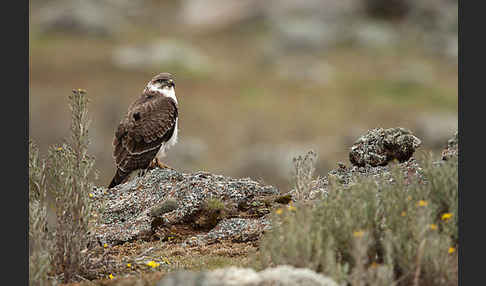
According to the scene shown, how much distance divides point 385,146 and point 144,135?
4352 mm

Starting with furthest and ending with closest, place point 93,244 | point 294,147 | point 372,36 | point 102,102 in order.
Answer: point 372,36 < point 102,102 < point 294,147 < point 93,244

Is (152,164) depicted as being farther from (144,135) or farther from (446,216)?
(446,216)

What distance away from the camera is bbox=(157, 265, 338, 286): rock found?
5410mm

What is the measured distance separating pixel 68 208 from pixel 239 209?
3185mm

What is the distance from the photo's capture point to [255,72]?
3659cm

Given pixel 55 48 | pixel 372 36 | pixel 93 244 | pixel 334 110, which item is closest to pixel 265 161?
pixel 334 110

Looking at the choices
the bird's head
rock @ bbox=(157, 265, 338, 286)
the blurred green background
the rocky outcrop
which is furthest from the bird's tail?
the blurred green background

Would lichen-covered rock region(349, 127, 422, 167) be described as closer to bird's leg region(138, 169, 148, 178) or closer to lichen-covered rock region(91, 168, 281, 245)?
lichen-covered rock region(91, 168, 281, 245)

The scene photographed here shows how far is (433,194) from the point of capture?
7.12m

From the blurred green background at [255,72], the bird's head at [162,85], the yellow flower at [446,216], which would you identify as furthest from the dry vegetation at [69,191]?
the blurred green background at [255,72]

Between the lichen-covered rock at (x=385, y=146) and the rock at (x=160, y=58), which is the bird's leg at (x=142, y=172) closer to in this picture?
the lichen-covered rock at (x=385, y=146)

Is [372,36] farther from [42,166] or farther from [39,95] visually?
[42,166]

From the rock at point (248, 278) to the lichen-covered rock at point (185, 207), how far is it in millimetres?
3450

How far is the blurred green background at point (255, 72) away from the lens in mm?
27219
